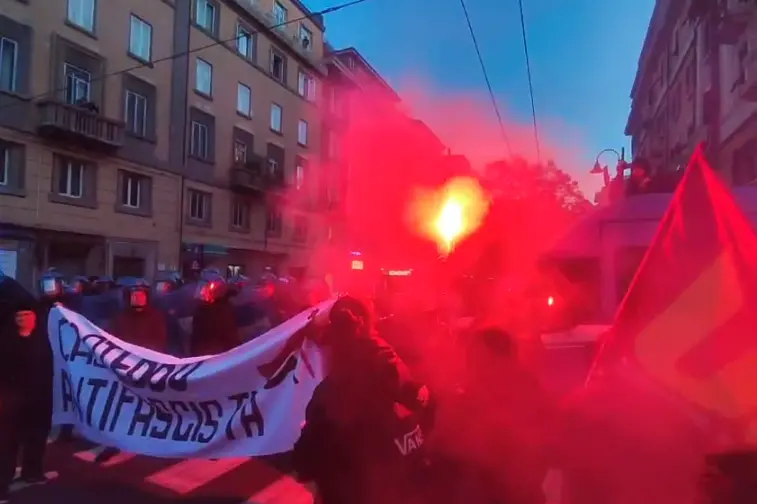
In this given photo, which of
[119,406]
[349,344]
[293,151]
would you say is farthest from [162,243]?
[349,344]

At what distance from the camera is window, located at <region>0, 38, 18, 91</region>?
17156 mm

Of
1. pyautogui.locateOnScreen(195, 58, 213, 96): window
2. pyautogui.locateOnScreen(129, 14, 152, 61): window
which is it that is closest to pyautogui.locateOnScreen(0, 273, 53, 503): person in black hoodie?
pyautogui.locateOnScreen(129, 14, 152, 61): window

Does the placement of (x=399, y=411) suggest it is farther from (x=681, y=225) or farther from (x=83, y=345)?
(x=83, y=345)

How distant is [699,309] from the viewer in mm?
2588

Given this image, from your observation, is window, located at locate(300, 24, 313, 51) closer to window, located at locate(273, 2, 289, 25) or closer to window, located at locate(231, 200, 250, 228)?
window, located at locate(273, 2, 289, 25)

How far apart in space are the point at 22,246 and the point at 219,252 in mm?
8647

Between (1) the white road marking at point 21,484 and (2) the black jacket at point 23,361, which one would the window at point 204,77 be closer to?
(2) the black jacket at point 23,361

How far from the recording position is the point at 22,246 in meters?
17.6

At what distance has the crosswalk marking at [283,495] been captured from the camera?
15.2 feet

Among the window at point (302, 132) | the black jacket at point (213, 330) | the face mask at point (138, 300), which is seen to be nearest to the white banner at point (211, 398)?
the face mask at point (138, 300)

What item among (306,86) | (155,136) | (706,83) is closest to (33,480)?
(706,83)

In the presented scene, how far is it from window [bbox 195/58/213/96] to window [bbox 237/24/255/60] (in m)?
2.35

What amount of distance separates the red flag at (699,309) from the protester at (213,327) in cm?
455

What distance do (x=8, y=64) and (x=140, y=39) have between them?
5210 millimetres
